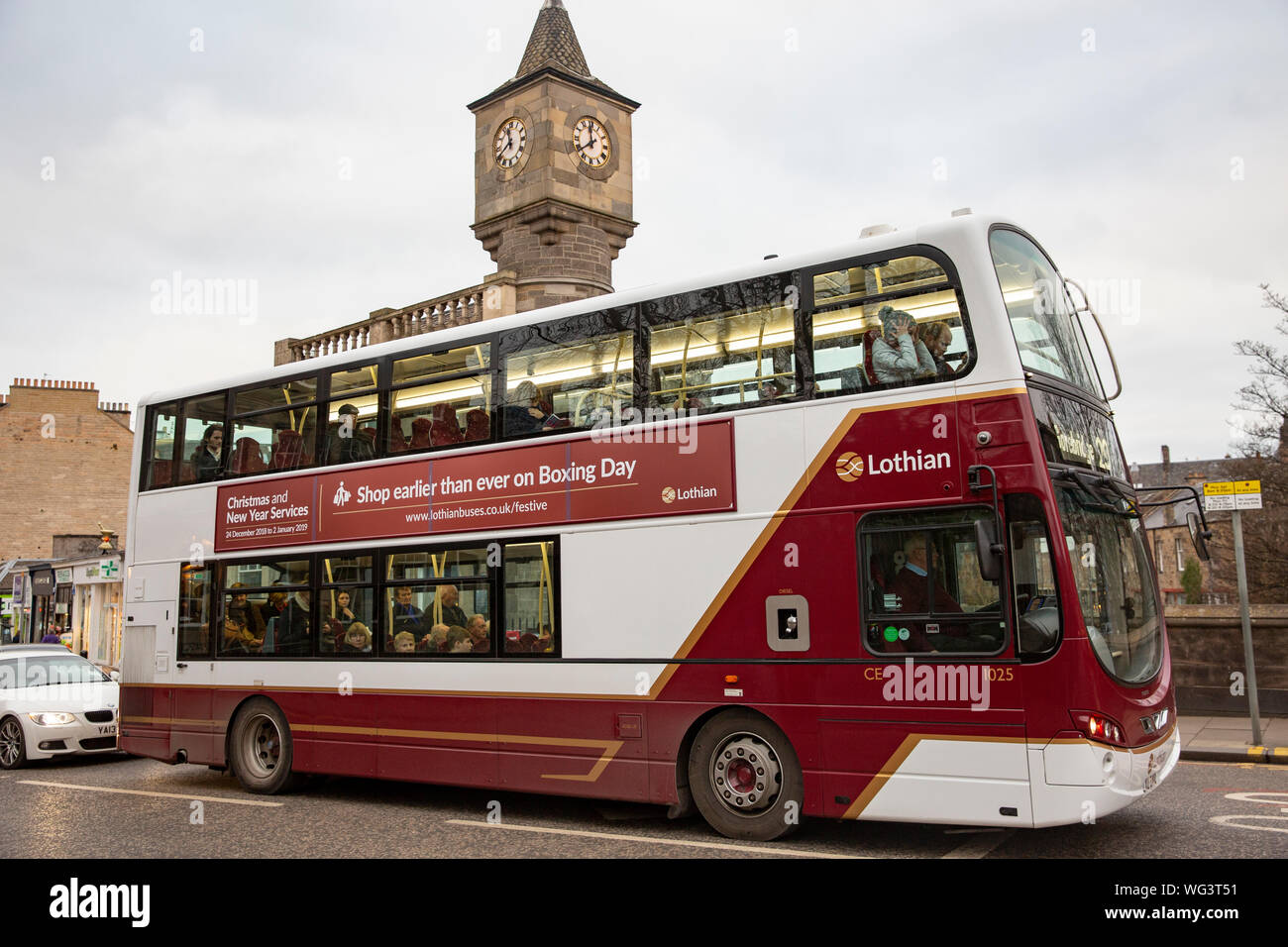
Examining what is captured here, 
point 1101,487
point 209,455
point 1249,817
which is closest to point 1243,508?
point 1249,817

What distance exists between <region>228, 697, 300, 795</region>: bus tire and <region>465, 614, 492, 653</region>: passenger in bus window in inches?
112

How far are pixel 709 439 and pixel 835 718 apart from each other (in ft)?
7.70

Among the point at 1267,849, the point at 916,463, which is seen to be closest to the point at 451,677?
the point at 916,463

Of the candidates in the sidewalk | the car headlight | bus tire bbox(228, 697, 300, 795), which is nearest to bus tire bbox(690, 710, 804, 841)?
the sidewalk

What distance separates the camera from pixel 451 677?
9.80m

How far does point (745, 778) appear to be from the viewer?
803 centimetres

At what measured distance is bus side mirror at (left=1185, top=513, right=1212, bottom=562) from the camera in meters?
8.37

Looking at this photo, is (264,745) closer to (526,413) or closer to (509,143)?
(526,413)

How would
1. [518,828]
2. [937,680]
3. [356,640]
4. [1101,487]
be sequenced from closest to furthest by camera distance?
[937,680] → [1101,487] → [518,828] → [356,640]

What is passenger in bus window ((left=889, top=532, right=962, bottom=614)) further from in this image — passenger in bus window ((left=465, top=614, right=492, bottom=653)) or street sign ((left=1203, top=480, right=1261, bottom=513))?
street sign ((left=1203, top=480, right=1261, bottom=513))

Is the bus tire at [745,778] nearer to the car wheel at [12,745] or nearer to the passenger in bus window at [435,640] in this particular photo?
the passenger in bus window at [435,640]

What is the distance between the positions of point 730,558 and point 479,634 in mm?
2762

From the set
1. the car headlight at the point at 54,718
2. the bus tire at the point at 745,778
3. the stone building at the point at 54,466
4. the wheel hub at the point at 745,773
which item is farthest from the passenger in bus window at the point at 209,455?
the stone building at the point at 54,466

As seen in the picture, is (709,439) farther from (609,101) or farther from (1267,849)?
(609,101)
